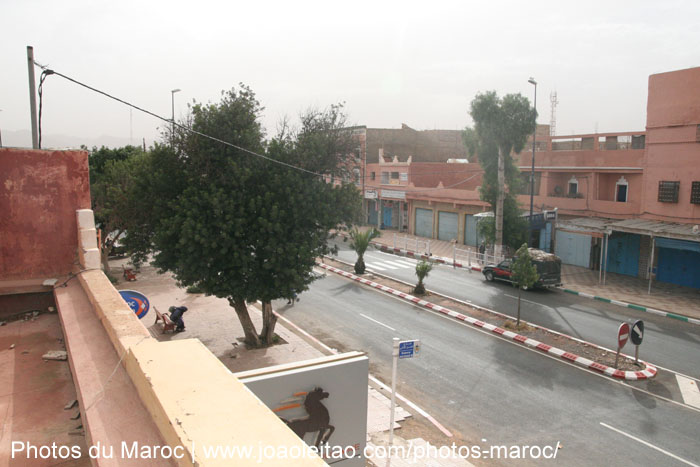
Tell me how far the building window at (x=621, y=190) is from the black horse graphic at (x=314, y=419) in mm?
26182

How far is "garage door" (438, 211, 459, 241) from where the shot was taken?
1479 inches

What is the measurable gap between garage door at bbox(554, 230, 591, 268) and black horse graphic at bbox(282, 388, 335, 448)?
82.5 ft

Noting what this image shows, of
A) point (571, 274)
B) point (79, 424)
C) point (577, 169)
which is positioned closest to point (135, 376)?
point (79, 424)

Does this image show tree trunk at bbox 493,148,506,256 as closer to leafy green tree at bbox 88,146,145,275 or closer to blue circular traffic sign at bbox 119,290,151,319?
leafy green tree at bbox 88,146,145,275

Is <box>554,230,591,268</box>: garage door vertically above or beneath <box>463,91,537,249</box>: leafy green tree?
beneath

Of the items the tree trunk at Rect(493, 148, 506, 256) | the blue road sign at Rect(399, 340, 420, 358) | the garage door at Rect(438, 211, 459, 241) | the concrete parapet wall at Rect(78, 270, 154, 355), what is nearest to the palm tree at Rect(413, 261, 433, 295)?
the tree trunk at Rect(493, 148, 506, 256)

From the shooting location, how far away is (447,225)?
38.4m

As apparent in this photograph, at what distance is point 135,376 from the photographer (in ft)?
13.2

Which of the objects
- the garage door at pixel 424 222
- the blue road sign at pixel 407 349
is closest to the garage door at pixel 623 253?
the garage door at pixel 424 222

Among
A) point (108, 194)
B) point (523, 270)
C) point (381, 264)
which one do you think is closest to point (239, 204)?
point (523, 270)

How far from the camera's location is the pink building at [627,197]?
22.9m

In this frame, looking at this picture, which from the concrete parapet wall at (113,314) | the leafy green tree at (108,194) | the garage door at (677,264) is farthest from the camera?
the leafy green tree at (108,194)

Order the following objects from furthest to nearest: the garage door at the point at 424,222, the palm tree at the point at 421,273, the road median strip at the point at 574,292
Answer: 1. the garage door at the point at 424,222
2. the palm tree at the point at 421,273
3. the road median strip at the point at 574,292

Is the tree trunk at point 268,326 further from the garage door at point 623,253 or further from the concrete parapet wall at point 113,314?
the garage door at point 623,253
